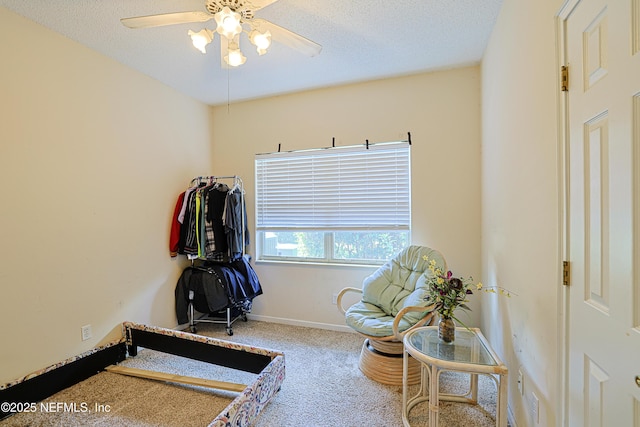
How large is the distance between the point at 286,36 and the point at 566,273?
1.78m

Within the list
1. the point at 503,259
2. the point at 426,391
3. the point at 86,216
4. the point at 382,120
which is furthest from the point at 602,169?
the point at 86,216

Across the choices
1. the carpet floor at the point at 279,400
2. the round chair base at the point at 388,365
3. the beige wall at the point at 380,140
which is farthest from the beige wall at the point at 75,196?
the round chair base at the point at 388,365

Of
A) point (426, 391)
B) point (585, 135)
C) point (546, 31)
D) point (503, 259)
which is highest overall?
point (546, 31)

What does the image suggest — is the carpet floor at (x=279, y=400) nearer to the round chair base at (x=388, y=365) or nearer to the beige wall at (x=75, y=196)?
the round chair base at (x=388, y=365)

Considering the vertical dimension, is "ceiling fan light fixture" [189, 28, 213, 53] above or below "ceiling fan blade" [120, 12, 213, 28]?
below

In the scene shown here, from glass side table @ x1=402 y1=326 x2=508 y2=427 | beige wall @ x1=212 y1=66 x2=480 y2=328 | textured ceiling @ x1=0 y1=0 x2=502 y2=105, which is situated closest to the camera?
glass side table @ x1=402 y1=326 x2=508 y2=427

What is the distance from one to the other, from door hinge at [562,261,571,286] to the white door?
0.02m

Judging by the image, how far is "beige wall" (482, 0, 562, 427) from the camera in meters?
1.20

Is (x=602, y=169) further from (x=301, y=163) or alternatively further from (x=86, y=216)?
(x=86, y=216)

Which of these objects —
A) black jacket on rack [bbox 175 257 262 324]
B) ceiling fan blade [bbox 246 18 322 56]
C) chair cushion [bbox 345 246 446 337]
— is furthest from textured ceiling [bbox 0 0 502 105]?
black jacket on rack [bbox 175 257 262 324]

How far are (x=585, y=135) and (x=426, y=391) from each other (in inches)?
69.5

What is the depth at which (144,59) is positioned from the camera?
2523mm

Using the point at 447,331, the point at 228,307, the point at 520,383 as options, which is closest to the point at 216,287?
the point at 228,307

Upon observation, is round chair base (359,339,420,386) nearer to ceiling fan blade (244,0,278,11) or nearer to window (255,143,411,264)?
window (255,143,411,264)
